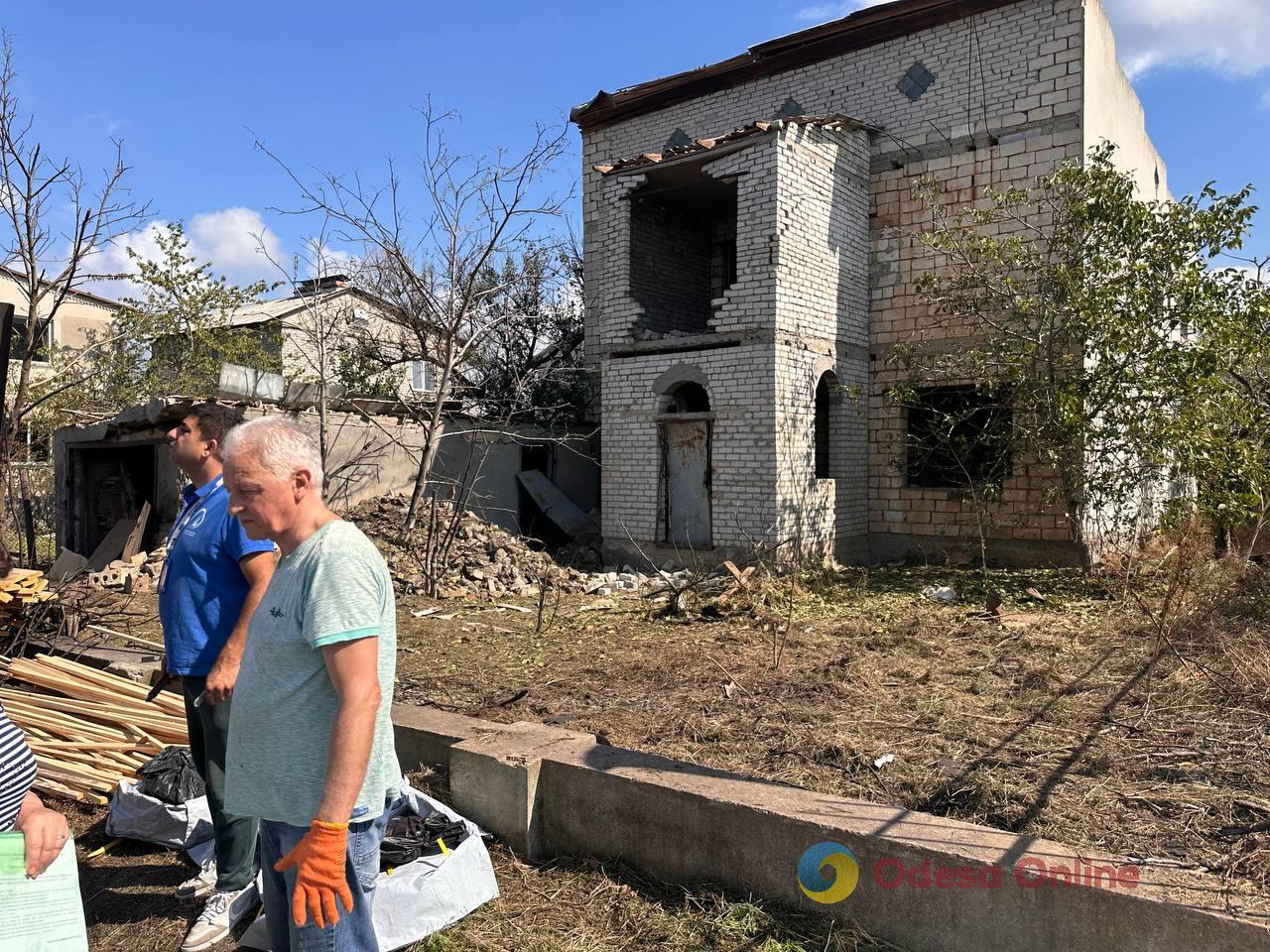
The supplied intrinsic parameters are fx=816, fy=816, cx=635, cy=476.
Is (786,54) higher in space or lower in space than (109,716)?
higher

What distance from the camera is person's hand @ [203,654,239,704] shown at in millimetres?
2840

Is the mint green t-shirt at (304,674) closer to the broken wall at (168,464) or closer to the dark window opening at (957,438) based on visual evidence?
the broken wall at (168,464)

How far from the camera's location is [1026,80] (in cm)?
1109

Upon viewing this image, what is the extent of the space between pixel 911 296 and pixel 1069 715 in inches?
351

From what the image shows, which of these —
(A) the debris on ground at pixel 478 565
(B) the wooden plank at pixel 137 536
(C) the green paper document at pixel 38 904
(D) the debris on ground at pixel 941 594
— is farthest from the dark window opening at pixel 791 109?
(C) the green paper document at pixel 38 904

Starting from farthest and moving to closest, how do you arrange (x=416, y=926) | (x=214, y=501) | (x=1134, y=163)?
(x=1134, y=163), (x=214, y=501), (x=416, y=926)

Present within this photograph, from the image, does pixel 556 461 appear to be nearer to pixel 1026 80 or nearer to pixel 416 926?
pixel 1026 80

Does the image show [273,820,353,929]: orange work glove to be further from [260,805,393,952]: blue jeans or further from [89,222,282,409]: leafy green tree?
[89,222,282,409]: leafy green tree

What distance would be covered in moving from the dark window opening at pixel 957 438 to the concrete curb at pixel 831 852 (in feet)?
25.5

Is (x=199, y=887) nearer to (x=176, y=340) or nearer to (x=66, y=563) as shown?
(x=66, y=563)

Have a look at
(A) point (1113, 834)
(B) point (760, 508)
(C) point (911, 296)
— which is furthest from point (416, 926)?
(C) point (911, 296)

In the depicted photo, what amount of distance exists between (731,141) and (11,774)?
11.1 metres

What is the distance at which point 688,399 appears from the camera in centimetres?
1338
